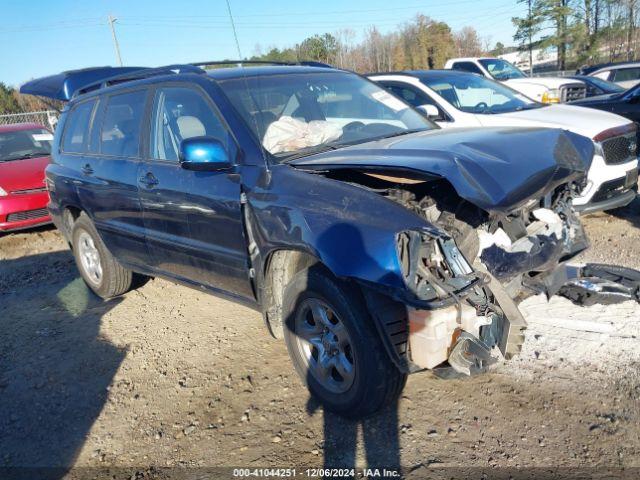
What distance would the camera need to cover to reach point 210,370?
12.7ft

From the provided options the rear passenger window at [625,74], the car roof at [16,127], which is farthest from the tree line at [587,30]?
the car roof at [16,127]

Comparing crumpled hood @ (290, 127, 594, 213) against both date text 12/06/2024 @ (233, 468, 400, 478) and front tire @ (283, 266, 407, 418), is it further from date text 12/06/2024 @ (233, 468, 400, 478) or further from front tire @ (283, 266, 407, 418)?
date text 12/06/2024 @ (233, 468, 400, 478)

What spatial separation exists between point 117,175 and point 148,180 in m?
0.52

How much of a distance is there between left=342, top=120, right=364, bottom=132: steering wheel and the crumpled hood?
33cm

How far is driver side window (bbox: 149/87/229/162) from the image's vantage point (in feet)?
11.9

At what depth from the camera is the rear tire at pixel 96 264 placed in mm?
5172

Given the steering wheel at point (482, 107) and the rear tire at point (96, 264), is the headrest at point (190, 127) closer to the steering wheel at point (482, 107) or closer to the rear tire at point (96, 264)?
the rear tire at point (96, 264)

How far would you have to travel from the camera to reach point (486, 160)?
2895mm

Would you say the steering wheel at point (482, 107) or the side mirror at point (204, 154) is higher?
the side mirror at point (204, 154)

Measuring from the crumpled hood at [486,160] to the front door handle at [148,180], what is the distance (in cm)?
123

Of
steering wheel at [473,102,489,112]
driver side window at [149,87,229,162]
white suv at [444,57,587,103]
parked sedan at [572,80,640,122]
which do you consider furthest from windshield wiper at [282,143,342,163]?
white suv at [444,57,587,103]

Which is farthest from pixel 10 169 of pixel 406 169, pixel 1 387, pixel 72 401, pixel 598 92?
pixel 598 92

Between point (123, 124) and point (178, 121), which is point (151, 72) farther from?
point (178, 121)

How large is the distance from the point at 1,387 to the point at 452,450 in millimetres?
3187
